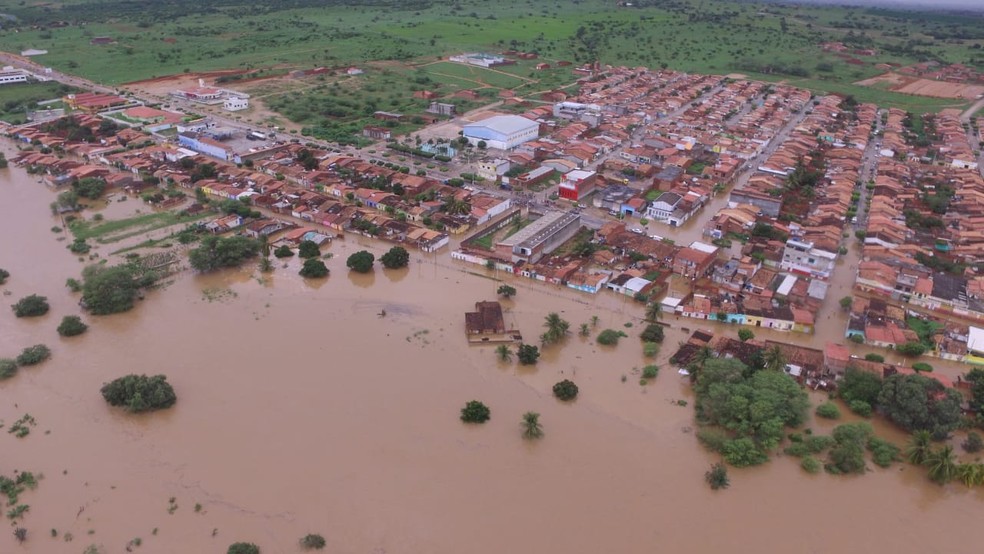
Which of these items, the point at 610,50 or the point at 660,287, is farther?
the point at 610,50

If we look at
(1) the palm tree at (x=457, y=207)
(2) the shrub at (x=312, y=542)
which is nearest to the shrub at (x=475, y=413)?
(2) the shrub at (x=312, y=542)

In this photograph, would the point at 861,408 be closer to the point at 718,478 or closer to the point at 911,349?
the point at 911,349

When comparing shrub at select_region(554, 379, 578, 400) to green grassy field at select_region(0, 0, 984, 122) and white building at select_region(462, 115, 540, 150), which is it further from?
green grassy field at select_region(0, 0, 984, 122)

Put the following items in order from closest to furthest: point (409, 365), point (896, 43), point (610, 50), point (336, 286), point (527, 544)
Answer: point (527, 544), point (409, 365), point (336, 286), point (610, 50), point (896, 43)

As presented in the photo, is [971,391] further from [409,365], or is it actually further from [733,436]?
[409,365]

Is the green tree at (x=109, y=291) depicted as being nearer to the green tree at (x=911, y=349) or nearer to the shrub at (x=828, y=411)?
the shrub at (x=828, y=411)

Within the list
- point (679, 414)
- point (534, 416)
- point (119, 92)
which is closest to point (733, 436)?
point (679, 414)

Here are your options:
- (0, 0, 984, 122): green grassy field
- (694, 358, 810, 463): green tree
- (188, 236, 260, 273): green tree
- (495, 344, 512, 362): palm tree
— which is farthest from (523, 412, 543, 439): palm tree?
(0, 0, 984, 122): green grassy field
